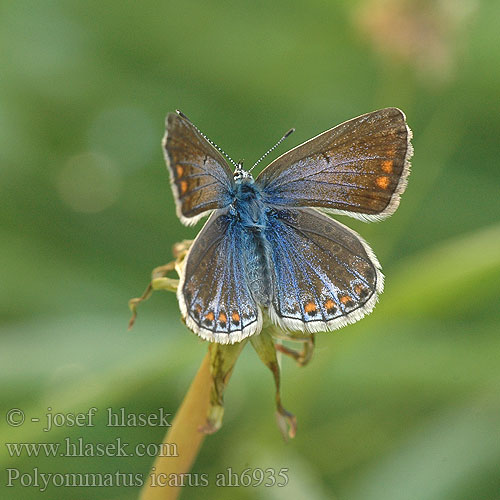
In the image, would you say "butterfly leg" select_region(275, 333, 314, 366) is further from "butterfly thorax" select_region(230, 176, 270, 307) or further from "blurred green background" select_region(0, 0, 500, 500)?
"blurred green background" select_region(0, 0, 500, 500)

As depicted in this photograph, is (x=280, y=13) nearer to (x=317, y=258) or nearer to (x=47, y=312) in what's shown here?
(x=47, y=312)

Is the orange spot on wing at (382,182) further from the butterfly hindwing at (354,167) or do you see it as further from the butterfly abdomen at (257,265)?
the butterfly abdomen at (257,265)

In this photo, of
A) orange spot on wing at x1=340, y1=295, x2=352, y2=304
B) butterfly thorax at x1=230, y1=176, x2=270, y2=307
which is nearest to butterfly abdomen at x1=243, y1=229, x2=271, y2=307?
butterfly thorax at x1=230, y1=176, x2=270, y2=307

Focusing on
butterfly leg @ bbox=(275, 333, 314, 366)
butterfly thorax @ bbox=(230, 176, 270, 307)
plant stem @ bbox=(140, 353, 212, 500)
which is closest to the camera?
plant stem @ bbox=(140, 353, 212, 500)

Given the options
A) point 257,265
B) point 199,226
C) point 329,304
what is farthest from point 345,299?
point 199,226

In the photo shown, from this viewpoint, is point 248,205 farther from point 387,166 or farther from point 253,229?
point 387,166
